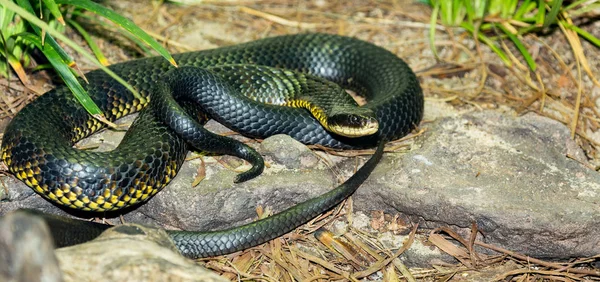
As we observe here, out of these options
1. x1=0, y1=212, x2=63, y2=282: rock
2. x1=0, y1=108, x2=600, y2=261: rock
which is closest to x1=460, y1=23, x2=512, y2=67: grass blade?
x1=0, y1=108, x2=600, y2=261: rock

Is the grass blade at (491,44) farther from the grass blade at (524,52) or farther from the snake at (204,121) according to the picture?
the snake at (204,121)

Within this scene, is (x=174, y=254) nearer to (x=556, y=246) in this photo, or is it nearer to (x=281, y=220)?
(x=281, y=220)

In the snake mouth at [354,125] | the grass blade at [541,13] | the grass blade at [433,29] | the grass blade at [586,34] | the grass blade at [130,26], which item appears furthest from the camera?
the grass blade at [433,29]

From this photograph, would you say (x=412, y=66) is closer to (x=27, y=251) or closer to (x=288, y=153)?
(x=288, y=153)

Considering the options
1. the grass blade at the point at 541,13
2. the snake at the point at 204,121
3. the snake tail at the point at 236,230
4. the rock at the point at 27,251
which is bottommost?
the snake tail at the point at 236,230

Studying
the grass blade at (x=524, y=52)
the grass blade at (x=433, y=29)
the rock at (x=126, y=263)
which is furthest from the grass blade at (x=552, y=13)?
the rock at (x=126, y=263)

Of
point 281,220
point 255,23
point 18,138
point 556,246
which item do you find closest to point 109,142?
point 18,138
